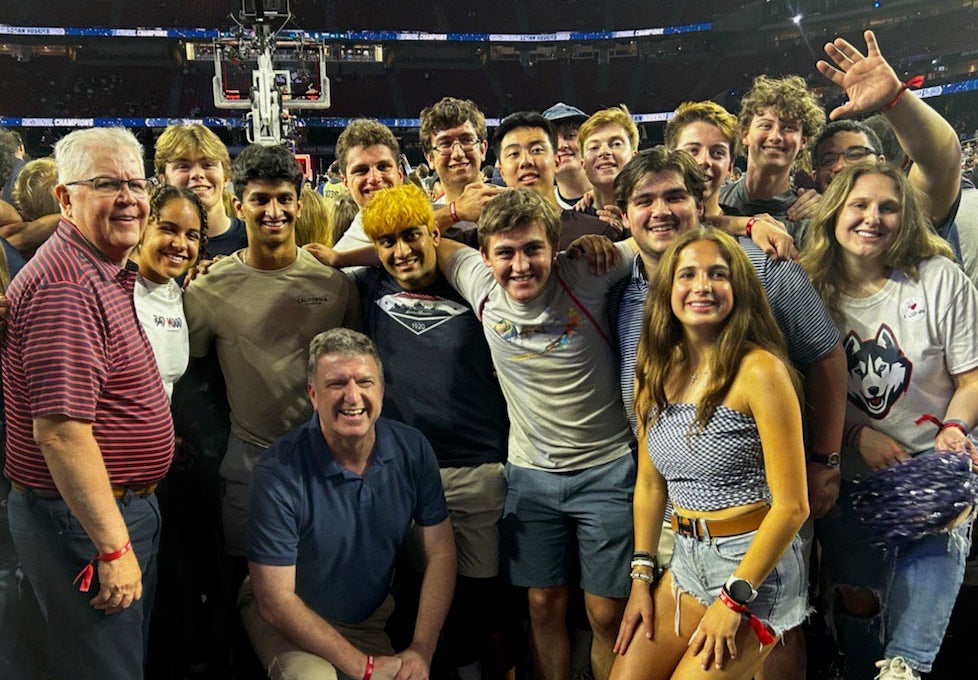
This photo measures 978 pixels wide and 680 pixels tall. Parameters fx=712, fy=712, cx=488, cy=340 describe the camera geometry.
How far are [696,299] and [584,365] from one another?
1.69ft

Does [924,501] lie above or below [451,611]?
above

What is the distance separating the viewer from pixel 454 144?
10.5ft

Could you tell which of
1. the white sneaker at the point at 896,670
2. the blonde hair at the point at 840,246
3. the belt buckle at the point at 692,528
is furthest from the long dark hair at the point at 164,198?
the white sneaker at the point at 896,670

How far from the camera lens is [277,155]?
103 inches

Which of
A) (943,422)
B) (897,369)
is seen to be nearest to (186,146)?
(897,369)

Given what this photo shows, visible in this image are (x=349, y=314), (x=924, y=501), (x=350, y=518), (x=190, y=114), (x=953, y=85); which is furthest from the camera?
(x=190, y=114)

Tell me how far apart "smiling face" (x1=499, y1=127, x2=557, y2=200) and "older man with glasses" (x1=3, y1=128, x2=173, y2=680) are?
5.19 feet

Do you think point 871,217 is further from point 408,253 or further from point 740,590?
point 408,253

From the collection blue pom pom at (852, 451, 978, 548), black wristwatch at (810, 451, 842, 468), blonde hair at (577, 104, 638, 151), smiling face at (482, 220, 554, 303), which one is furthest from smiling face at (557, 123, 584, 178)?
blue pom pom at (852, 451, 978, 548)

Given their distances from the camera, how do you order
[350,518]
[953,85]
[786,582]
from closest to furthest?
[786,582] < [350,518] < [953,85]

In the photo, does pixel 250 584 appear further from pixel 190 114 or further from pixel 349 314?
pixel 190 114

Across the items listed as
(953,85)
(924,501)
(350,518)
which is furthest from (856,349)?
(953,85)

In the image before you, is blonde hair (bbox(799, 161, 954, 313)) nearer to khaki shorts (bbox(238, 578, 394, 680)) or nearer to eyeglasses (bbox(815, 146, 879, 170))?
eyeglasses (bbox(815, 146, 879, 170))

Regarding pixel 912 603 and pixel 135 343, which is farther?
pixel 912 603
